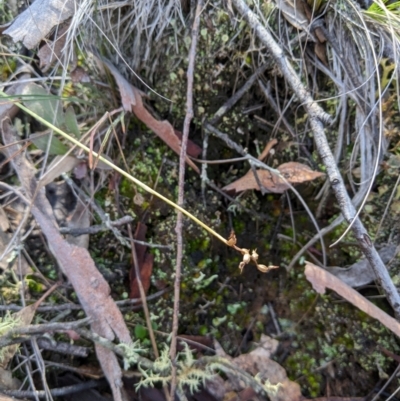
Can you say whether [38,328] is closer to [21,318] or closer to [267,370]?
[21,318]

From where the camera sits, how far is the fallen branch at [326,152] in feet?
3.22

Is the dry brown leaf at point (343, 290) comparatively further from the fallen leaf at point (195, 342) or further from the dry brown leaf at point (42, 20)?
the dry brown leaf at point (42, 20)

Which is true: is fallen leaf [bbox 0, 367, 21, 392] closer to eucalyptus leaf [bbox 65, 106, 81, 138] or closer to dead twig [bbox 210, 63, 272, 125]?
eucalyptus leaf [bbox 65, 106, 81, 138]

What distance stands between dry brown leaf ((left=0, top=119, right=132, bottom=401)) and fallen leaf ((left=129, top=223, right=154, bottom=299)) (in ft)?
0.28

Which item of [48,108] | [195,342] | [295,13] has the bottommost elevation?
[195,342]

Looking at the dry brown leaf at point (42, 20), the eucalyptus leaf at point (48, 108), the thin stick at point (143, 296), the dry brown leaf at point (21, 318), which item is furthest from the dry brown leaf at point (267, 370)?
the dry brown leaf at point (42, 20)

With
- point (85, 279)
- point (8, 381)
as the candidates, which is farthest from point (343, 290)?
point (8, 381)

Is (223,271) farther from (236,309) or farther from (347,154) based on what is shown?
(347,154)

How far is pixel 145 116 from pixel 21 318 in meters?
0.65

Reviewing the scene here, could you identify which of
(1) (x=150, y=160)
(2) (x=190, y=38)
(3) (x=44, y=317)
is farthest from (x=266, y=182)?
(3) (x=44, y=317)

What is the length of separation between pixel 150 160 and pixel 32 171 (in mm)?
340

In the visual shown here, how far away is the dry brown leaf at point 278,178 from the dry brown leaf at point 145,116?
5.2 inches

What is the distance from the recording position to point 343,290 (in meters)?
1.11

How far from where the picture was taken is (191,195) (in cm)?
123
